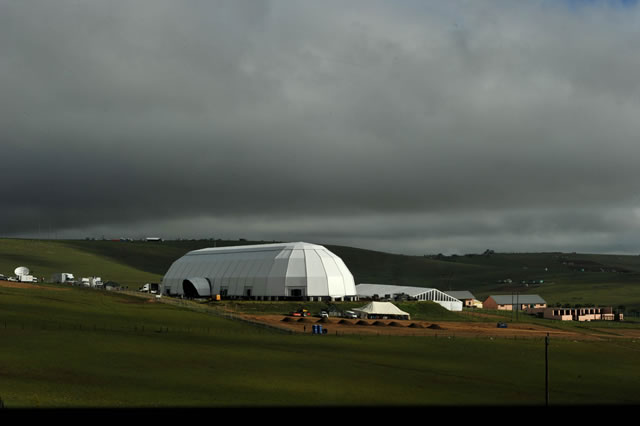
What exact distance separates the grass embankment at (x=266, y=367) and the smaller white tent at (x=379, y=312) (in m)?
34.7

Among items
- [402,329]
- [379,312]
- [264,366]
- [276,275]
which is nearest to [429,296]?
[379,312]

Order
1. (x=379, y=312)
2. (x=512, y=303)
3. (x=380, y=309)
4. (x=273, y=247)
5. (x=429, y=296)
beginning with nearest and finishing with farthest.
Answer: (x=379, y=312), (x=380, y=309), (x=273, y=247), (x=429, y=296), (x=512, y=303)

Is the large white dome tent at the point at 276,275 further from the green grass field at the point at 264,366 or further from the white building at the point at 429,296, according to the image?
the green grass field at the point at 264,366

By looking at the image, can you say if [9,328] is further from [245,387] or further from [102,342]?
[245,387]

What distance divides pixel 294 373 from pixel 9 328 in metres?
34.8

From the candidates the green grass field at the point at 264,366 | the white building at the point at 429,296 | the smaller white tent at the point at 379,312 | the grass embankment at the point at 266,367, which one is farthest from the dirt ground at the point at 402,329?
the white building at the point at 429,296

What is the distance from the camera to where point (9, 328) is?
6631 cm

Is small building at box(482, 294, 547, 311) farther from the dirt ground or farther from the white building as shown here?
the dirt ground

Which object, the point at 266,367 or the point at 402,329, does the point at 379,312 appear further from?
the point at 266,367

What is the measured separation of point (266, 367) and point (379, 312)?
6512 cm

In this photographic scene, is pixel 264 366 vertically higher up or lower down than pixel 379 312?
lower down

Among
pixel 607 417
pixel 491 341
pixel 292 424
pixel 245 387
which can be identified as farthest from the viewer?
pixel 491 341

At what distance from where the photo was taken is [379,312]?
11469 cm

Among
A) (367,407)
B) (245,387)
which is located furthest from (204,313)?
(367,407)
